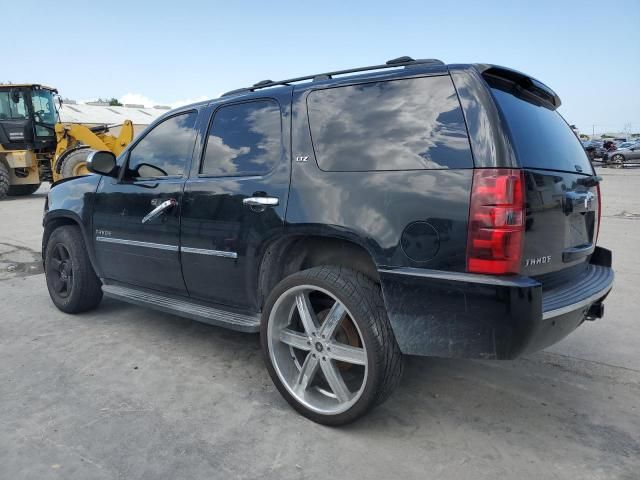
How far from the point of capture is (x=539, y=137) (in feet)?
8.21

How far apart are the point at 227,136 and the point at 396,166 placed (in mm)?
1362

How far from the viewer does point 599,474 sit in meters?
2.22

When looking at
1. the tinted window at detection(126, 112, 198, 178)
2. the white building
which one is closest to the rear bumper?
the tinted window at detection(126, 112, 198, 178)

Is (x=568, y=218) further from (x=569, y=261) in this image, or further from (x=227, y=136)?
(x=227, y=136)

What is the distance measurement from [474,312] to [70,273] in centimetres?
378

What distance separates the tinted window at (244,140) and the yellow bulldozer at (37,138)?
481 inches

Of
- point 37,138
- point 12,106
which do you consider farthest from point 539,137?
point 12,106

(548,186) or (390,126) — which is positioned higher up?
(390,126)

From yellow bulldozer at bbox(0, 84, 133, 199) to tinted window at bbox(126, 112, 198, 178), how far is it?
11.4m

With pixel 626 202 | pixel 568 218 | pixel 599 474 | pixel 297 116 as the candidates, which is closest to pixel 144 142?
pixel 297 116

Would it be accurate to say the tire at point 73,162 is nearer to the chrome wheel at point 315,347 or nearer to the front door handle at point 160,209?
the front door handle at point 160,209

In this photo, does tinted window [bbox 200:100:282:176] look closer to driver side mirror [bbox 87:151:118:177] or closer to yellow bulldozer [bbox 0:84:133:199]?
driver side mirror [bbox 87:151:118:177]

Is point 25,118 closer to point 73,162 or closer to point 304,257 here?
point 73,162

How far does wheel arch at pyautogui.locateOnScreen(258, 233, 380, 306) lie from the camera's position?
272 cm
